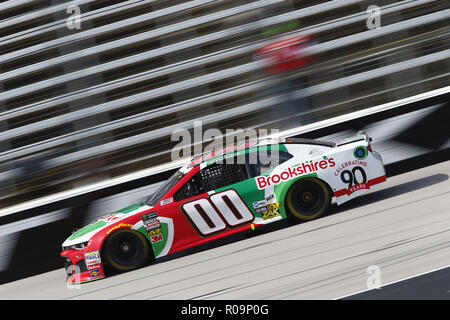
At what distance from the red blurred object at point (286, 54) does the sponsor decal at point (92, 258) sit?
223 inches

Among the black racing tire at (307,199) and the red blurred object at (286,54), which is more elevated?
the red blurred object at (286,54)

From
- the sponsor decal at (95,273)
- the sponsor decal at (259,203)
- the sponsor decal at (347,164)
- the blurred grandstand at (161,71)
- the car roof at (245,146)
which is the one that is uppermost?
the blurred grandstand at (161,71)

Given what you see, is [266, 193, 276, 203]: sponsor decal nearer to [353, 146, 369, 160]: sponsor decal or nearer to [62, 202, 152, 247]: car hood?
[353, 146, 369, 160]: sponsor decal

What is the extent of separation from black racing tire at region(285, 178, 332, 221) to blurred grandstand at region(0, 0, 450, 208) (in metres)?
3.61

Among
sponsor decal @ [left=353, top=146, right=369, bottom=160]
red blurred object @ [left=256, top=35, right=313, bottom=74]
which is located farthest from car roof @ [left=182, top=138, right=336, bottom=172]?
red blurred object @ [left=256, top=35, right=313, bottom=74]

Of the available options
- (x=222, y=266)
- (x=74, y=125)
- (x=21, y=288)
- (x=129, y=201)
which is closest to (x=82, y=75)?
(x=74, y=125)

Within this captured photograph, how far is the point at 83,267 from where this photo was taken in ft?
24.1

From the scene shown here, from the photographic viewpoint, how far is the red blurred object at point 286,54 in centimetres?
1129

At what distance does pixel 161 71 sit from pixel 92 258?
5.94m

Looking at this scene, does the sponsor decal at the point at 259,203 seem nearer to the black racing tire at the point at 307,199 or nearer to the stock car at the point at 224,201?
the stock car at the point at 224,201

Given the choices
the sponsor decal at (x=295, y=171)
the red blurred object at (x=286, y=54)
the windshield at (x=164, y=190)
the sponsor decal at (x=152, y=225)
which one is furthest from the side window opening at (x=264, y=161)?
the red blurred object at (x=286, y=54)

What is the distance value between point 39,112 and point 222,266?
23.1 feet

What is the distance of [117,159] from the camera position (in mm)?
11484
